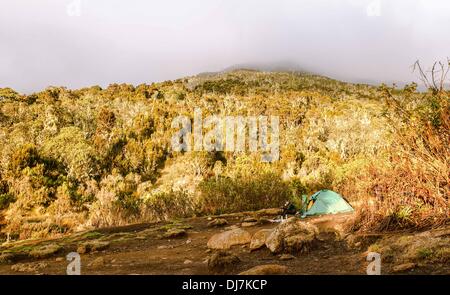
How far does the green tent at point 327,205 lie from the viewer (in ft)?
29.0

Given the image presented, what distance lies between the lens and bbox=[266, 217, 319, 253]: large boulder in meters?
5.00

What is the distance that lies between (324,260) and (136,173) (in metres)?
15.6

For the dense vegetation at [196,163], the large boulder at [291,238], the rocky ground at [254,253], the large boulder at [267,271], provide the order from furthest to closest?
1. the dense vegetation at [196,163]
2. the large boulder at [291,238]
3. the rocky ground at [254,253]
4. the large boulder at [267,271]

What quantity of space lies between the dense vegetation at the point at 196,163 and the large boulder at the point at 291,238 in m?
1.09

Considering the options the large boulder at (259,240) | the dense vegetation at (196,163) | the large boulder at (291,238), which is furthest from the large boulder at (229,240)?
the dense vegetation at (196,163)

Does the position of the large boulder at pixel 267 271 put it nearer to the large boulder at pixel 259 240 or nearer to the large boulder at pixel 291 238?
the large boulder at pixel 291 238

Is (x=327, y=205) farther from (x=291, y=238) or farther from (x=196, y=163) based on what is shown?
(x=196, y=163)

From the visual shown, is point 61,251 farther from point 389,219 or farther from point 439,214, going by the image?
point 439,214

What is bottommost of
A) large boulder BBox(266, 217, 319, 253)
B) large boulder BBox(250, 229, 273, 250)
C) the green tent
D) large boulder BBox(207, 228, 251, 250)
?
the green tent

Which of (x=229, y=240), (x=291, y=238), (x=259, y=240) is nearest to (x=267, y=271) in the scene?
(x=291, y=238)

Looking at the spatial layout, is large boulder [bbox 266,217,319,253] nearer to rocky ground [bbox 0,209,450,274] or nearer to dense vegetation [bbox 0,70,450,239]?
rocky ground [bbox 0,209,450,274]

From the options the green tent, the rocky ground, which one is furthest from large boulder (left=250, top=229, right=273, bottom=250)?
the green tent

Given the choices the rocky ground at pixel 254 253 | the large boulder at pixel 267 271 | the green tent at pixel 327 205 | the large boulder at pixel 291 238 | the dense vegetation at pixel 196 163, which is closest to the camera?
the large boulder at pixel 267 271

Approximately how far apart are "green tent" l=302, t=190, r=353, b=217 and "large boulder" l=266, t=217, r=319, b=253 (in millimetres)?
3583
